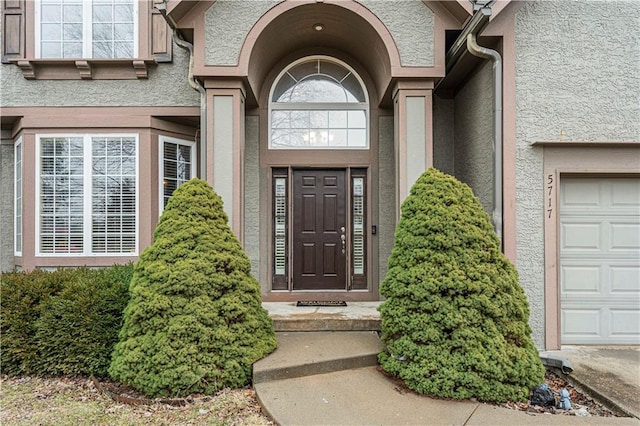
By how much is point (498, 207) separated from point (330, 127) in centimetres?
293

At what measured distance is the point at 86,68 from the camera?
5.79m

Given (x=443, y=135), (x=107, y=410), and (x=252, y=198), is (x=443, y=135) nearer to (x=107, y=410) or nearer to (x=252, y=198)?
(x=252, y=198)

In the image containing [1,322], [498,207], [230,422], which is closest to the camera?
[230,422]

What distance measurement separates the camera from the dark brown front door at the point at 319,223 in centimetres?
614

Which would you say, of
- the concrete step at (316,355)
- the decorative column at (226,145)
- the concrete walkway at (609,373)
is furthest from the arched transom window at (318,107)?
the concrete walkway at (609,373)

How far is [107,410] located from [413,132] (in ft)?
14.9

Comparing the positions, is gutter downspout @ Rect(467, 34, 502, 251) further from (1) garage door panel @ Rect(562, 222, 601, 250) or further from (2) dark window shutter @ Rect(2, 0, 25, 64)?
(2) dark window shutter @ Rect(2, 0, 25, 64)

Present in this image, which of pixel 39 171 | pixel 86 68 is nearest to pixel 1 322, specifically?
pixel 39 171

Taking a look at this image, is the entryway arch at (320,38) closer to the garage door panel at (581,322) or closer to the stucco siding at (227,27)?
the stucco siding at (227,27)

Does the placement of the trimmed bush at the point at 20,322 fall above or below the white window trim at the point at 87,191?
below

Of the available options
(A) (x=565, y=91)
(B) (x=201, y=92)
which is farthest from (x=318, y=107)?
(A) (x=565, y=91)

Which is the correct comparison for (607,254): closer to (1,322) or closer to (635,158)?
(635,158)

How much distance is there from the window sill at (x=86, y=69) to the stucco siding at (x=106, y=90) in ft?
0.25

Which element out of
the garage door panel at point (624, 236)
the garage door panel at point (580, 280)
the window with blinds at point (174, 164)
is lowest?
the garage door panel at point (580, 280)
